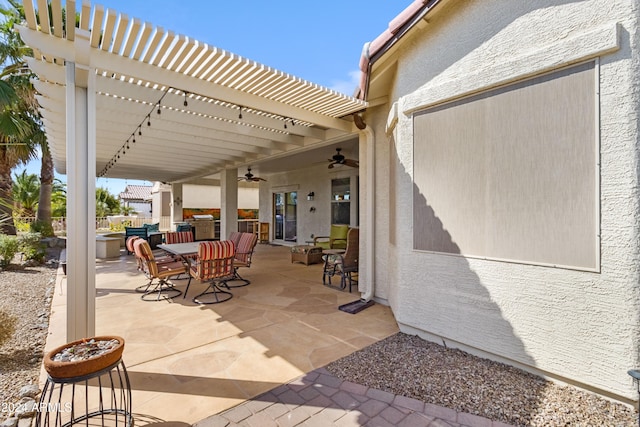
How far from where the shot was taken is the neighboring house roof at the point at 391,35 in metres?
3.26

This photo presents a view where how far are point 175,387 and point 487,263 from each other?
128 inches

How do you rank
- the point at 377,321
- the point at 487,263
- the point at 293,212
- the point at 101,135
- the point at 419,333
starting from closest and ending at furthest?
the point at 487,263, the point at 419,333, the point at 377,321, the point at 101,135, the point at 293,212

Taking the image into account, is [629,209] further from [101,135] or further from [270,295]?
[101,135]

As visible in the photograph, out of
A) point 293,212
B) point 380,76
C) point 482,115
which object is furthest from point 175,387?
point 293,212

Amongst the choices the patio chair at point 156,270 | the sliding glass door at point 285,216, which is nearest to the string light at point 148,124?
the patio chair at point 156,270

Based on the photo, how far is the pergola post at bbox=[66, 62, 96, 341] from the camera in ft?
9.08

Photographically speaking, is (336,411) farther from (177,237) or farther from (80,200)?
(177,237)

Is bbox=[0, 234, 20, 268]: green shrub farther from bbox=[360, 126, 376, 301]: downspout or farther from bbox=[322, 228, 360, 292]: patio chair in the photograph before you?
bbox=[360, 126, 376, 301]: downspout

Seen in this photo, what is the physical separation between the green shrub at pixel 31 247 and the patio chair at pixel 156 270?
212 inches

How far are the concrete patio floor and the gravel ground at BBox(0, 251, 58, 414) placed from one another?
18 centimetres

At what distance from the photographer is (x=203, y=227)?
1513 cm

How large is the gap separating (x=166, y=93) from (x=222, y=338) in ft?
11.8

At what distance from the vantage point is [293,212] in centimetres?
1298

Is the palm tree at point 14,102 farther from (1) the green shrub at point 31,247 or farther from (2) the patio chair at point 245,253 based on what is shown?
(2) the patio chair at point 245,253
